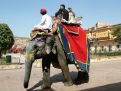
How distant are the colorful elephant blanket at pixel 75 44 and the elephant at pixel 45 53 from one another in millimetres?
220

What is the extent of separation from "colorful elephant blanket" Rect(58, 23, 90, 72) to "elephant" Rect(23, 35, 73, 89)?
22 cm

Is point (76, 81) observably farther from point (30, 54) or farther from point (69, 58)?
point (30, 54)

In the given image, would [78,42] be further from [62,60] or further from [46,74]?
[46,74]

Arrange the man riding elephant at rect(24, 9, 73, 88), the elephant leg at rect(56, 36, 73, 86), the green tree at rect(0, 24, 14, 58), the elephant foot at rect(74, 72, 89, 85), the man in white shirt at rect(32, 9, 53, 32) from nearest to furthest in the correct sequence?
the man riding elephant at rect(24, 9, 73, 88) < the man in white shirt at rect(32, 9, 53, 32) < the elephant leg at rect(56, 36, 73, 86) < the elephant foot at rect(74, 72, 89, 85) < the green tree at rect(0, 24, 14, 58)

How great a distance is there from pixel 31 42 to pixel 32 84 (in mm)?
2481

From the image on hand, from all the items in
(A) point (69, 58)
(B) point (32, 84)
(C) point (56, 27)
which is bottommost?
(B) point (32, 84)

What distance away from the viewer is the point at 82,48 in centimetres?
1054

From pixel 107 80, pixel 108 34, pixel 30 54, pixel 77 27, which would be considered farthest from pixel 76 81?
pixel 108 34

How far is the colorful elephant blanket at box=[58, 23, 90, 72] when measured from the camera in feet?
32.6

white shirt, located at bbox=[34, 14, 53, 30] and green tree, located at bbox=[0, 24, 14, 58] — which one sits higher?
green tree, located at bbox=[0, 24, 14, 58]

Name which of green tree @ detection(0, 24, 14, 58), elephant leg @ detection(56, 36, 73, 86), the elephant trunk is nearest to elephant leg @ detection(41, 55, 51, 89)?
elephant leg @ detection(56, 36, 73, 86)

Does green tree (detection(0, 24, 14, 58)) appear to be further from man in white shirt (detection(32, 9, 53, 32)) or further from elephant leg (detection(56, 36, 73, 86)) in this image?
man in white shirt (detection(32, 9, 53, 32))

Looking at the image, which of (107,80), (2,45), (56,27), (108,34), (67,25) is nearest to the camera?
(56,27)

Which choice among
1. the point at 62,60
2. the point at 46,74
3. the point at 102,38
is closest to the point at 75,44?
the point at 62,60
